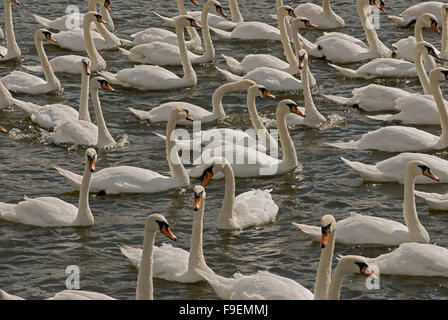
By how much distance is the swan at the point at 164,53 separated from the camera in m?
25.0

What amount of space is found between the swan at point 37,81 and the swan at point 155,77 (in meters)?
1.13

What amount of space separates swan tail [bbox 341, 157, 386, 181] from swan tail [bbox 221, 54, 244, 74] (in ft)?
19.6

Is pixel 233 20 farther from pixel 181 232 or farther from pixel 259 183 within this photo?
pixel 181 232

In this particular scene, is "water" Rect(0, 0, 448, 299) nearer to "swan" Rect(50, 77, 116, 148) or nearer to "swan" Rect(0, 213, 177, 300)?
"swan" Rect(50, 77, 116, 148)

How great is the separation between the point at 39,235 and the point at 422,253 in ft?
17.1

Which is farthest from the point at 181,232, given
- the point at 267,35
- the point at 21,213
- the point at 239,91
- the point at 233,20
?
the point at 233,20

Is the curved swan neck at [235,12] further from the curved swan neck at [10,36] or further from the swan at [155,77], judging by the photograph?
the curved swan neck at [10,36]

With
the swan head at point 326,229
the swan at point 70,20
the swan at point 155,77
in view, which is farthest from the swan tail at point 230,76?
the swan head at point 326,229

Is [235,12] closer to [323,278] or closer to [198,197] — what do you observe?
[198,197]

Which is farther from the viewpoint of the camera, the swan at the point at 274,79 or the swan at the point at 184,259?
the swan at the point at 274,79

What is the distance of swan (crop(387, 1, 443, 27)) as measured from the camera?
2723cm

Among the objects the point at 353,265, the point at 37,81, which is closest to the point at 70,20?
the point at 37,81
